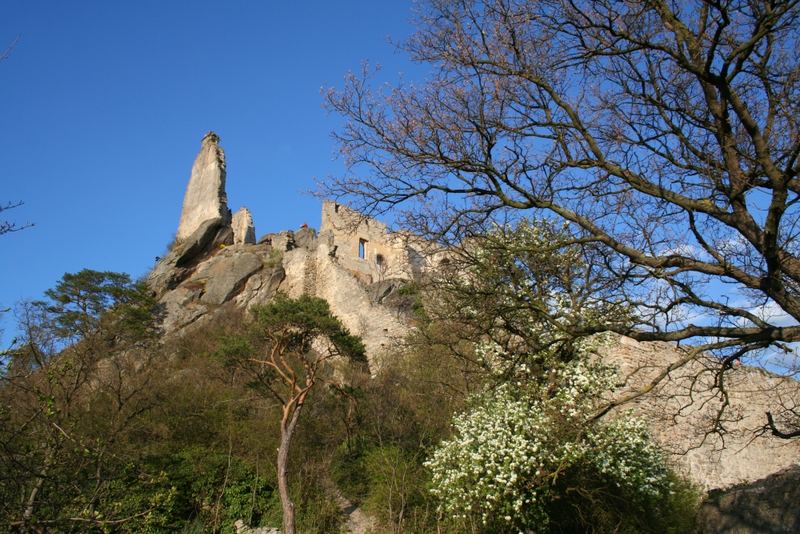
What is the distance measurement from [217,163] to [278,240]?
8.31 m

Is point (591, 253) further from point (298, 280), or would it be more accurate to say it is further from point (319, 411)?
point (298, 280)

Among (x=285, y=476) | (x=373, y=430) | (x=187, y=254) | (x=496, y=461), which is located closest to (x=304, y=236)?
(x=187, y=254)

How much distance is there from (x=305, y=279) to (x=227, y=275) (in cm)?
392

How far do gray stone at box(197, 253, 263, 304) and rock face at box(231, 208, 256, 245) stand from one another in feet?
13.1

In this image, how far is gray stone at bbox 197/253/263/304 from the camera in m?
29.6

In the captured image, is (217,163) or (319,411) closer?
(319,411)

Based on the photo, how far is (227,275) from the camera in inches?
1203

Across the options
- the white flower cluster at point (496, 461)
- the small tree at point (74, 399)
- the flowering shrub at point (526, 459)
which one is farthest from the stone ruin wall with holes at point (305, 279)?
the white flower cluster at point (496, 461)

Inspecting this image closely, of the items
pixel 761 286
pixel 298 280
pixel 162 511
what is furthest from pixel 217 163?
pixel 761 286

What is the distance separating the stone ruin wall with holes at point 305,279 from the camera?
47.3 feet

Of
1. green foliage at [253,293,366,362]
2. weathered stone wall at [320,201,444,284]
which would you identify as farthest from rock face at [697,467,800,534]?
weathered stone wall at [320,201,444,284]

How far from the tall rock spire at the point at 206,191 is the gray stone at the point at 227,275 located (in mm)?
5309

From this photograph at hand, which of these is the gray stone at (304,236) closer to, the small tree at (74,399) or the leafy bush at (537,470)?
the small tree at (74,399)

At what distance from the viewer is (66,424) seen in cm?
939
